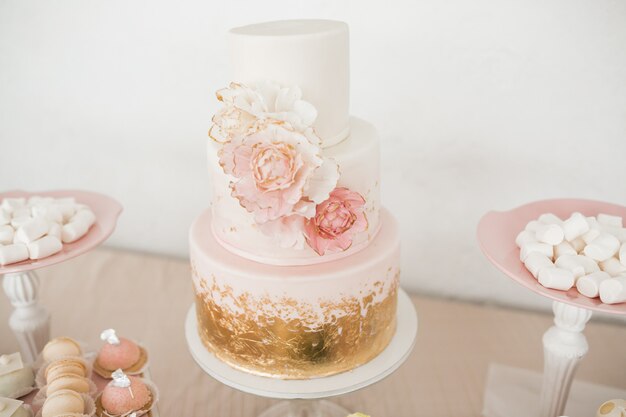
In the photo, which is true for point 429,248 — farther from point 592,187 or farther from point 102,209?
point 102,209

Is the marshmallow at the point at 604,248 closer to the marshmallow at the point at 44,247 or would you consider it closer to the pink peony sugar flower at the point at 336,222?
the pink peony sugar flower at the point at 336,222

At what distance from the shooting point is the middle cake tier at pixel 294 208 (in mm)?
1022

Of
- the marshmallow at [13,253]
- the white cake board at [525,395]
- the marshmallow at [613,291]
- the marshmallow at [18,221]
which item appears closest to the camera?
the marshmallow at [613,291]

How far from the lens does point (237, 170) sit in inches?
41.3

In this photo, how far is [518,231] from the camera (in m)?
1.42

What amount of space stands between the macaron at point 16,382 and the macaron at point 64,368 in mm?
59

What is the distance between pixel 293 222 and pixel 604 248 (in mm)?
724

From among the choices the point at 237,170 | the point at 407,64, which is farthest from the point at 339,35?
the point at 407,64

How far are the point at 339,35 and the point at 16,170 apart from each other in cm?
179

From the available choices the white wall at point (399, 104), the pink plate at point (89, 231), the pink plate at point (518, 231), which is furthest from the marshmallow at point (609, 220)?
the pink plate at point (89, 231)

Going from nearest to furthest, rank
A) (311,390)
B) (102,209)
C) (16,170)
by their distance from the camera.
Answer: (311,390), (102,209), (16,170)

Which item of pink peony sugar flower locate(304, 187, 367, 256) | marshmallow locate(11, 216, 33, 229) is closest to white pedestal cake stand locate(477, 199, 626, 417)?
pink peony sugar flower locate(304, 187, 367, 256)

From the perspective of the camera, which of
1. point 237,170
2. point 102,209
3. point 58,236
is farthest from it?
point 102,209

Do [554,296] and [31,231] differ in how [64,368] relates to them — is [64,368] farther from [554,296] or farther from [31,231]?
[554,296]
